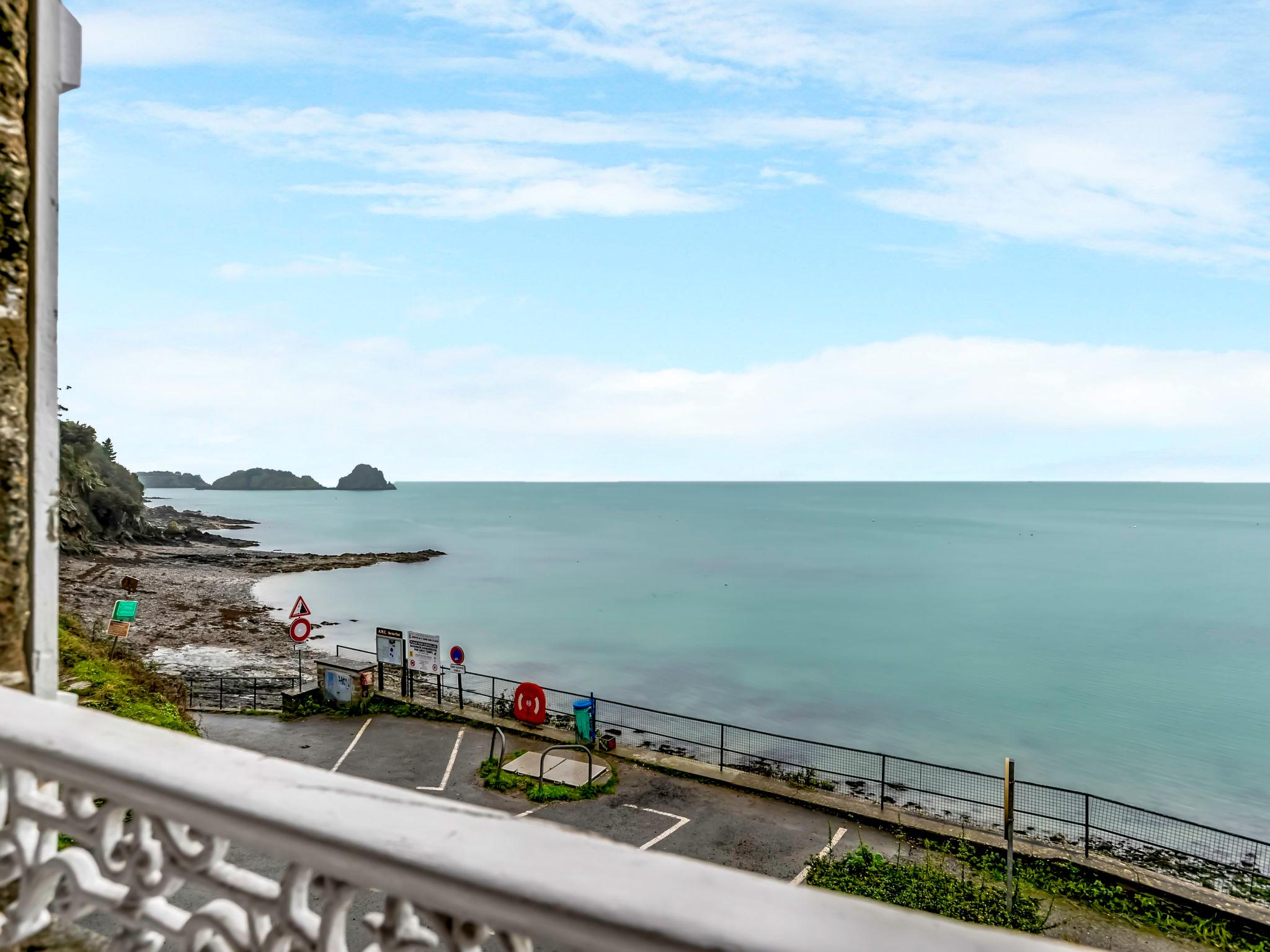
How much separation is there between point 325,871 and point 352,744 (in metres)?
20.3

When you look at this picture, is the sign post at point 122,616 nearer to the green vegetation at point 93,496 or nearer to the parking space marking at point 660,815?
the parking space marking at point 660,815

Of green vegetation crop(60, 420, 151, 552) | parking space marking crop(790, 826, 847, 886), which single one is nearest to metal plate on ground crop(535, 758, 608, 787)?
parking space marking crop(790, 826, 847, 886)

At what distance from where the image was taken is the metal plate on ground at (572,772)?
56.5 feet

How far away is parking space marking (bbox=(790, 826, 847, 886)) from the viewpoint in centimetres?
1334

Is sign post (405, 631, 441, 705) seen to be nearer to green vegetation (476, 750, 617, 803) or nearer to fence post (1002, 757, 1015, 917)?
green vegetation (476, 750, 617, 803)

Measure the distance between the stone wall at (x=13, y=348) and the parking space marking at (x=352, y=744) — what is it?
636 inches

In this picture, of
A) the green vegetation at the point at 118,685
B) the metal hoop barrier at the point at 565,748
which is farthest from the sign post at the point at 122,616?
the metal hoop barrier at the point at 565,748

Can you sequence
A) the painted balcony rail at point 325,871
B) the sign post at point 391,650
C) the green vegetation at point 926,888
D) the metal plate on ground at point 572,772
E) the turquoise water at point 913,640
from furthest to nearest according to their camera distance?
the turquoise water at point 913,640 → the sign post at point 391,650 → the metal plate on ground at point 572,772 → the green vegetation at point 926,888 → the painted balcony rail at point 325,871

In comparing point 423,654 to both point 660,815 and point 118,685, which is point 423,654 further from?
point 660,815

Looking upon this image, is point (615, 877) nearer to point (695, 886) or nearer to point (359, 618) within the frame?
point (695, 886)

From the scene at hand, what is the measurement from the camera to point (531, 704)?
20.9 meters

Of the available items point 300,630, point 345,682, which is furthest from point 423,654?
point 300,630

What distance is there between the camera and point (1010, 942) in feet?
4.12

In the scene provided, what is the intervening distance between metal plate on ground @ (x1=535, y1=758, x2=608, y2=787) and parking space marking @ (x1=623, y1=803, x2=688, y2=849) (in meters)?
1.29
